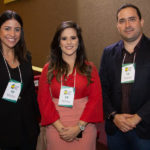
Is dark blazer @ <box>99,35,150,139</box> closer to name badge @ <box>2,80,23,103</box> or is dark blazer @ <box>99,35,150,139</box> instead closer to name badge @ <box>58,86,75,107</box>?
name badge @ <box>58,86,75,107</box>

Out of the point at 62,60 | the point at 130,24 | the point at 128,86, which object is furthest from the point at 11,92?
the point at 130,24

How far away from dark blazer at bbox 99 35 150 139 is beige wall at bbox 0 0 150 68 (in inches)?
44.5

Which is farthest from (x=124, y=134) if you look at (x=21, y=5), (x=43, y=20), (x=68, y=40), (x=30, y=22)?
(x=21, y=5)

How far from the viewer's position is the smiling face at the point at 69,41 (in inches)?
65.9

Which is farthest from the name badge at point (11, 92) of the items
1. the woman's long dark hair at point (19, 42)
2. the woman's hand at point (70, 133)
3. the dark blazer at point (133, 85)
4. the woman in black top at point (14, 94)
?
the dark blazer at point (133, 85)

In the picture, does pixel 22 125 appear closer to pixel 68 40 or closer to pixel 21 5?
pixel 68 40

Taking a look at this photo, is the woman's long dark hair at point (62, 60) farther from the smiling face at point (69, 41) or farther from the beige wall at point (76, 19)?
the beige wall at point (76, 19)

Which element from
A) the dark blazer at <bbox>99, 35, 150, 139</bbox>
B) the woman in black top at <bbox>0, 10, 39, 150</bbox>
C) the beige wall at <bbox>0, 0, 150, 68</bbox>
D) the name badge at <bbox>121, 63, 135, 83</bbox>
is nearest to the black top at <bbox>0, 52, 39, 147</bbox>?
the woman in black top at <bbox>0, 10, 39, 150</bbox>

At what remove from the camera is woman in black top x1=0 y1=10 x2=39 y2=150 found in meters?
1.51

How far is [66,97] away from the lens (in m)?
1.59

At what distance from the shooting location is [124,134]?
63.3 inches

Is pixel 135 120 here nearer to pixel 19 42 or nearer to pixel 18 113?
pixel 18 113

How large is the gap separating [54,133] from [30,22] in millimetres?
4031

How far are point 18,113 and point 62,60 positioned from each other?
0.63 m
